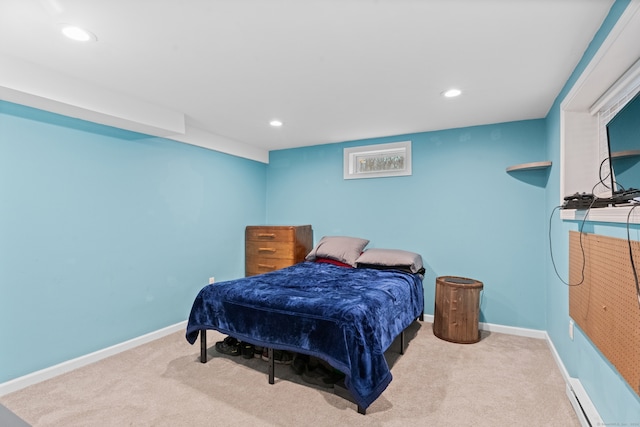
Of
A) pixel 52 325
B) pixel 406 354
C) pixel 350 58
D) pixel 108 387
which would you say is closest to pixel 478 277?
pixel 406 354

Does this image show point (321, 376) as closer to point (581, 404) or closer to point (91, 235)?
point (581, 404)

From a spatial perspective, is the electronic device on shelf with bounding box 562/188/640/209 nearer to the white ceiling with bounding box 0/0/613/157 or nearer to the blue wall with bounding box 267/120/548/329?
the white ceiling with bounding box 0/0/613/157

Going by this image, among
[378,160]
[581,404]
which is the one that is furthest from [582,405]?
[378,160]

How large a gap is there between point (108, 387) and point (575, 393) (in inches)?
125

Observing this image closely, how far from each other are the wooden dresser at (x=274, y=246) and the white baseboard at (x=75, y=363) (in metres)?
1.37

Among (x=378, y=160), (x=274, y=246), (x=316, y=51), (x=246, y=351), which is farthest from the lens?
(x=274, y=246)

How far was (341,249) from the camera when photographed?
12.5ft

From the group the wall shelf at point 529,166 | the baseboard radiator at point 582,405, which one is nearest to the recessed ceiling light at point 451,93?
the wall shelf at point 529,166

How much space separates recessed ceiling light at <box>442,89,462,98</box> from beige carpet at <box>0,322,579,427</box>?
2290 mm

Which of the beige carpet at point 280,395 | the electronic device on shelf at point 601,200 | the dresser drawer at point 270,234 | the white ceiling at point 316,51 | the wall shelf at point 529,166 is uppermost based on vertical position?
the white ceiling at point 316,51

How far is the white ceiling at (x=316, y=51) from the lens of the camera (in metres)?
1.53

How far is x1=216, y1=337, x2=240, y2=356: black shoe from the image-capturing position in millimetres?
2763

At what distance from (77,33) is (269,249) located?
9.85 feet

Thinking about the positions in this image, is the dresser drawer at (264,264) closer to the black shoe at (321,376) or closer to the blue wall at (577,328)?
the black shoe at (321,376)
